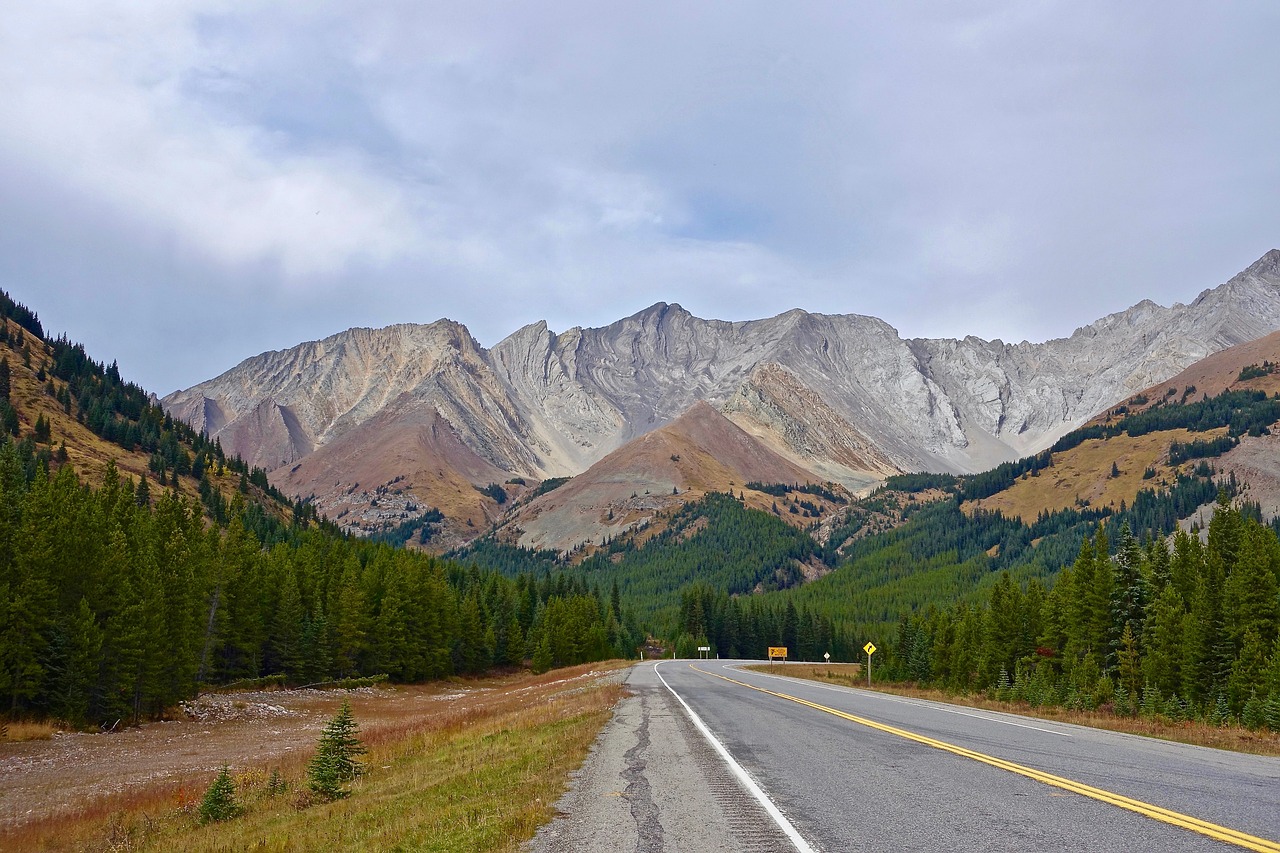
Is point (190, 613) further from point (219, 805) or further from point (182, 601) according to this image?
point (219, 805)

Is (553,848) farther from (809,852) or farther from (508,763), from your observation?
(508,763)

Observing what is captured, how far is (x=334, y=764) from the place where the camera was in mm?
19516

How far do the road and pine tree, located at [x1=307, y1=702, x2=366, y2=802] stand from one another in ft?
20.4

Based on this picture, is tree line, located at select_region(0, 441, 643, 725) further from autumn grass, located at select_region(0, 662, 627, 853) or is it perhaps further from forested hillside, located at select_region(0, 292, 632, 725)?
autumn grass, located at select_region(0, 662, 627, 853)

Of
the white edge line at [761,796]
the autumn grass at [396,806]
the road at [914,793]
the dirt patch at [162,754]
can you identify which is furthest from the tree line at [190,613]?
the white edge line at [761,796]

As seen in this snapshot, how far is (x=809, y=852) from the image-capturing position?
28.0 ft

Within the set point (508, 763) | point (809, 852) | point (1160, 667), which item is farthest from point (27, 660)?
point (1160, 667)

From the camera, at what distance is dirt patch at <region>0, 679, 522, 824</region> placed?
23422mm

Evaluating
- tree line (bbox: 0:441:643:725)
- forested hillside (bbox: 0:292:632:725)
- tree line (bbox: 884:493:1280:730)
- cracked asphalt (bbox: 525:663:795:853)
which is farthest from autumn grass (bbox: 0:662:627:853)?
tree line (bbox: 884:493:1280:730)

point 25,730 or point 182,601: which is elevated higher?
point 182,601

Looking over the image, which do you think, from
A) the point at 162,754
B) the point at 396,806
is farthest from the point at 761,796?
the point at 162,754

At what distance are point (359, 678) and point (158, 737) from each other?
121 feet

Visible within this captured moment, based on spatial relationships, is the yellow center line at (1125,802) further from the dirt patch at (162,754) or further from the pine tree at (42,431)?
Result: the pine tree at (42,431)

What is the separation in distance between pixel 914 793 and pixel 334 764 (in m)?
14.1
